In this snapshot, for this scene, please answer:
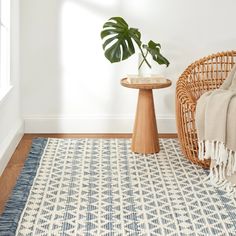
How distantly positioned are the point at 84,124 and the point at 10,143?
2.34 feet

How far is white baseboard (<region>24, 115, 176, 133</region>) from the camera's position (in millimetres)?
3965

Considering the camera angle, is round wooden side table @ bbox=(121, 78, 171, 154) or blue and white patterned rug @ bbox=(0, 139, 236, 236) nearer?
blue and white patterned rug @ bbox=(0, 139, 236, 236)

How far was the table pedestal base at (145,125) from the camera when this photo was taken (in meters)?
3.51

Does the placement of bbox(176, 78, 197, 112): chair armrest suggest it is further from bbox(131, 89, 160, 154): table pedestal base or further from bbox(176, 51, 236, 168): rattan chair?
bbox(131, 89, 160, 154): table pedestal base

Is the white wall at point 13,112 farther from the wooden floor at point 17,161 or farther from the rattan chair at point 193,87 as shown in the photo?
the rattan chair at point 193,87

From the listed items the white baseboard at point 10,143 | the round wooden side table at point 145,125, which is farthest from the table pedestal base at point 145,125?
the white baseboard at point 10,143

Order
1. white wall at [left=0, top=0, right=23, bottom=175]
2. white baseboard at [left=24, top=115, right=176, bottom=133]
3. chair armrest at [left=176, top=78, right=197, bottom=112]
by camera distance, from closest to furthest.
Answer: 1. chair armrest at [left=176, top=78, right=197, bottom=112]
2. white wall at [left=0, top=0, right=23, bottom=175]
3. white baseboard at [left=24, top=115, right=176, bottom=133]

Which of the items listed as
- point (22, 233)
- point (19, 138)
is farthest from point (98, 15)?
→ point (22, 233)

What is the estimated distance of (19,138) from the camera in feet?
12.3

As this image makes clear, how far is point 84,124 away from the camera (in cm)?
399

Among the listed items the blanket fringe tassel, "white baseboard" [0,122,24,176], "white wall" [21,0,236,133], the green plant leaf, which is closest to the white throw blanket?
the blanket fringe tassel

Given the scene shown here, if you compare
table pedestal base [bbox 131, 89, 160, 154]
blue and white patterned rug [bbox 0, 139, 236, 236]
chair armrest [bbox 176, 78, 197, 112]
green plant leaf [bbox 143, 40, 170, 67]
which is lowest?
blue and white patterned rug [bbox 0, 139, 236, 236]

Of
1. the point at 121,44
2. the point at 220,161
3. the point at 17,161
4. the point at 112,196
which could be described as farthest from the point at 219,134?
the point at 17,161

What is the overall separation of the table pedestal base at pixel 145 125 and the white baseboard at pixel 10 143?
768 mm
